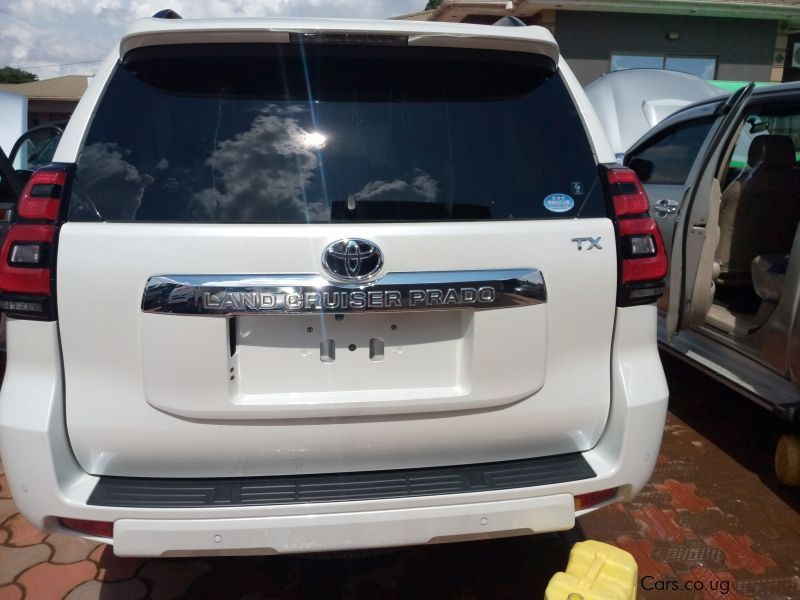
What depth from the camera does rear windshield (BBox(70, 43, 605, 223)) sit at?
1.92m

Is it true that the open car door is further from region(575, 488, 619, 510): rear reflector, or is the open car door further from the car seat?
region(575, 488, 619, 510): rear reflector

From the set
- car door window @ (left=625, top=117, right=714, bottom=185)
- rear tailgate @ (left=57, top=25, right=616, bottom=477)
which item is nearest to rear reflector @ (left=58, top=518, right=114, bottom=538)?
rear tailgate @ (left=57, top=25, right=616, bottom=477)

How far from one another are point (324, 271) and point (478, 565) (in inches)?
61.7

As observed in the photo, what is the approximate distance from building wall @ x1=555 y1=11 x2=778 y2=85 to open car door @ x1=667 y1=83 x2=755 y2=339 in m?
9.56

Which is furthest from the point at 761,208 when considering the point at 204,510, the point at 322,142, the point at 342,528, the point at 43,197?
the point at 43,197

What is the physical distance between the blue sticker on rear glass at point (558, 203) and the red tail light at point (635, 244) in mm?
141

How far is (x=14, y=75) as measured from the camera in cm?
6078

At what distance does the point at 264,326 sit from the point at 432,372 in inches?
20.2

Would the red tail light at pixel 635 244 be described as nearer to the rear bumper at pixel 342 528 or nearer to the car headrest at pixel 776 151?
the rear bumper at pixel 342 528

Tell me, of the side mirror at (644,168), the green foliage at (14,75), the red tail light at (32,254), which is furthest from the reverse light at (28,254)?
the green foliage at (14,75)

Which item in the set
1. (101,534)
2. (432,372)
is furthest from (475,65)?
(101,534)

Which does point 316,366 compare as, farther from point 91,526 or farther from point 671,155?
point 671,155

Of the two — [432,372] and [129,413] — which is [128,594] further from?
[432,372]

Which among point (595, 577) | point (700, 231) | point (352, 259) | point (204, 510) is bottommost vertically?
point (595, 577)
